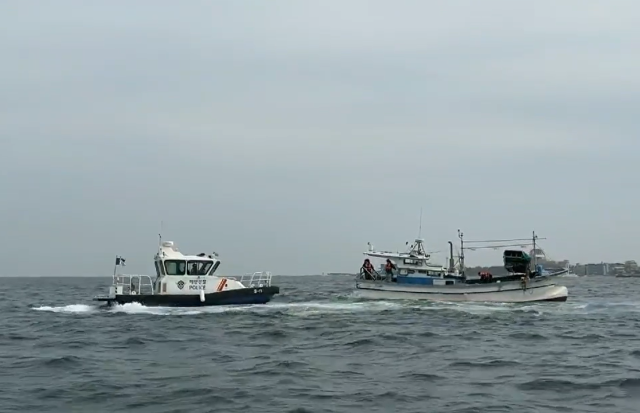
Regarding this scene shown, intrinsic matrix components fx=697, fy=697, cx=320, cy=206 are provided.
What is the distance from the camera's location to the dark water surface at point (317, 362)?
15594mm

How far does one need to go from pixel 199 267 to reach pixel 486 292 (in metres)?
19.3

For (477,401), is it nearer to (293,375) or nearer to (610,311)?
(293,375)

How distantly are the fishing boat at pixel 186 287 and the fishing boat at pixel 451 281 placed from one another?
1158cm

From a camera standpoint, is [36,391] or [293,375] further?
[293,375]

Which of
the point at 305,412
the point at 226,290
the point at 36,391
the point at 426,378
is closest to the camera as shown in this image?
the point at 305,412

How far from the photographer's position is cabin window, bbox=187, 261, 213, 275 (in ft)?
129

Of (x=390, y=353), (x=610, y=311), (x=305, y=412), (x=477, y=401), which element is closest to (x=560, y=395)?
(x=477, y=401)

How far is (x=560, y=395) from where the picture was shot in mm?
16156

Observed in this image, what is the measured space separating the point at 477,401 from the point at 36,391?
10.5 m

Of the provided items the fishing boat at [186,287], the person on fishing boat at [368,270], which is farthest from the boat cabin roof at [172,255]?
the person on fishing boat at [368,270]

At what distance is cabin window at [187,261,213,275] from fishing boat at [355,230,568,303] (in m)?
14.0

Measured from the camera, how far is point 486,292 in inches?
1826

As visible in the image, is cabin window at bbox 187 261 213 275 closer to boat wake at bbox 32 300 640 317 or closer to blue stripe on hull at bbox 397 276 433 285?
boat wake at bbox 32 300 640 317

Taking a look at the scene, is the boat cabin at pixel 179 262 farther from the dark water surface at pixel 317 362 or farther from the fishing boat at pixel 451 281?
the fishing boat at pixel 451 281
